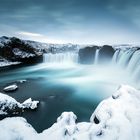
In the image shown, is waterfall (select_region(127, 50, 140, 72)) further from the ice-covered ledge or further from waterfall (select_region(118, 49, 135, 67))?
the ice-covered ledge

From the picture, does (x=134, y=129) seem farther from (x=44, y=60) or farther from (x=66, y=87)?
(x=44, y=60)

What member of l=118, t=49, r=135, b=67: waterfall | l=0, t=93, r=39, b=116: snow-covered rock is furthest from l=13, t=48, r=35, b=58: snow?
l=0, t=93, r=39, b=116: snow-covered rock

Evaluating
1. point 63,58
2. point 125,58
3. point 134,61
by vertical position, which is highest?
point 134,61

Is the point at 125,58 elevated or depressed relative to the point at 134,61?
depressed

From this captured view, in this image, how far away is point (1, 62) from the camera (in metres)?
36.4

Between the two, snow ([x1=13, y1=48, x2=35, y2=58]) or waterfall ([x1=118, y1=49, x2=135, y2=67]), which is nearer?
waterfall ([x1=118, y1=49, x2=135, y2=67])

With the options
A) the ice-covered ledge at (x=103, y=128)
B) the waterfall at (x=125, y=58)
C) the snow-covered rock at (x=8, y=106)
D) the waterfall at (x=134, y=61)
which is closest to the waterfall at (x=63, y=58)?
the waterfall at (x=125, y=58)

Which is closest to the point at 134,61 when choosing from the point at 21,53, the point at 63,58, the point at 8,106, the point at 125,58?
the point at 125,58

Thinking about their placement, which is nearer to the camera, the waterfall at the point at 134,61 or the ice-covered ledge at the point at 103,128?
the ice-covered ledge at the point at 103,128

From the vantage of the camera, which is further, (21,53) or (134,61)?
(21,53)

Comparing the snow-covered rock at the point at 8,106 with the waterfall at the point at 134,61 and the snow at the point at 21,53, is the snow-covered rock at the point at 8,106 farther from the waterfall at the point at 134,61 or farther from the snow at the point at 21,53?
the snow at the point at 21,53

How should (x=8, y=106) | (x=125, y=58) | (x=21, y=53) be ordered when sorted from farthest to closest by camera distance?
1. (x=21, y=53)
2. (x=125, y=58)
3. (x=8, y=106)

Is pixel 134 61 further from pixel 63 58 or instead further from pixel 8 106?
pixel 63 58

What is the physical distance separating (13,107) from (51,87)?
27.1ft
